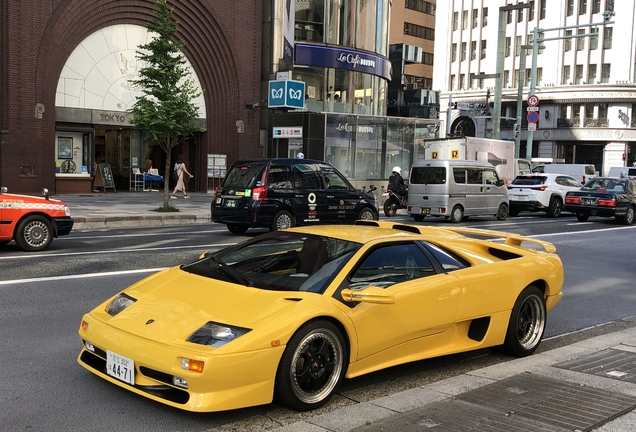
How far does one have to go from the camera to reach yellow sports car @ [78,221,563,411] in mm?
4289

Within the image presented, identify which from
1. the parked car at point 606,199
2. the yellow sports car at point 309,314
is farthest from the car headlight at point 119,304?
the parked car at point 606,199

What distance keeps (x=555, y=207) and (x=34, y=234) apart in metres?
19.9

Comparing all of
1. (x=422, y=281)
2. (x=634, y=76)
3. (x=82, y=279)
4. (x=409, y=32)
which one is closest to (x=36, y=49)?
(x=82, y=279)

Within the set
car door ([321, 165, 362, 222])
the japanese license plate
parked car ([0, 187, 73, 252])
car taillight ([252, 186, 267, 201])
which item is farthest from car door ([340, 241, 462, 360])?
car door ([321, 165, 362, 222])

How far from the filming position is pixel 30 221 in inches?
475

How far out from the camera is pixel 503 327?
6031 mm

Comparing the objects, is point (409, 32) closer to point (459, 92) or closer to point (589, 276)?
point (459, 92)

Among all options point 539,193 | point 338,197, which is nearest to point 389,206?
point 539,193

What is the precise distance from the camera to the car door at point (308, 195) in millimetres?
15766

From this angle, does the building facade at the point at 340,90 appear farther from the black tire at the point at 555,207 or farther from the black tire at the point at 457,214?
the black tire at the point at 457,214

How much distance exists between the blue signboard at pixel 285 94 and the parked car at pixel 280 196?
13.0 metres

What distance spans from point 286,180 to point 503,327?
10.1 metres

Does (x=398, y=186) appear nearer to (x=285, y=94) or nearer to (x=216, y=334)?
(x=285, y=94)

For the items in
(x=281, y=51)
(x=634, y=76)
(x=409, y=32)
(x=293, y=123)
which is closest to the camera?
(x=293, y=123)
